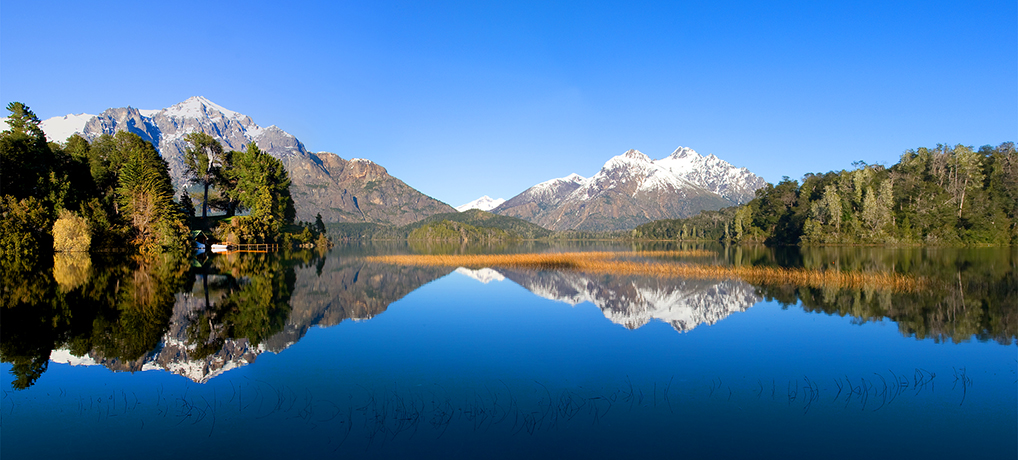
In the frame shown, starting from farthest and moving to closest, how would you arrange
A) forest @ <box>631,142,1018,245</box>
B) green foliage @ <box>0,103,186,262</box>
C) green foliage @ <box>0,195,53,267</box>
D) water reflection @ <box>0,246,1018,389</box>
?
forest @ <box>631,142,1018,245</box> → green foliage @ <box>0,103,186,262</box> → green foliage @ <box>0,195,53,267</box> → water reflection @ <box>0,246,1018,389</box>

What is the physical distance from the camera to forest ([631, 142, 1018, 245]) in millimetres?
111062

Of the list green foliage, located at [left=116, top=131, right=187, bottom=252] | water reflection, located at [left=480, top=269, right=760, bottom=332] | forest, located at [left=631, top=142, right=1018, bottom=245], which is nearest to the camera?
water reflection, located at [left=480, top=269, right=760, bottom=332]

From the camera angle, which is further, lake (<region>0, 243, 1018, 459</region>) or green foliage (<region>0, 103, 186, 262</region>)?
green foliage (<region>0, 103, 186, 262</region>)

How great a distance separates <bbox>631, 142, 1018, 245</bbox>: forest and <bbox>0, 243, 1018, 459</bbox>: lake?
4042 inches

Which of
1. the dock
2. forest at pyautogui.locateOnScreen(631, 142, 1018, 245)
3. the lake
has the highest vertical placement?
forest at pyautogui.locateOnScreen(631, 142, 1018, 245)

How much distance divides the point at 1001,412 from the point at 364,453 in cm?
1292

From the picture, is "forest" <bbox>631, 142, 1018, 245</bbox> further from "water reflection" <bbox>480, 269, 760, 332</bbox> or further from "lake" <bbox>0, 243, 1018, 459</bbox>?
"lake" <bbox>0, 243, 1018, 459</bbox>

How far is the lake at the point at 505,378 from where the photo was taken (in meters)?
9.59

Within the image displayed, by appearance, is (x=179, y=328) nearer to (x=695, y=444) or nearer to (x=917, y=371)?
(x=695, y=444)

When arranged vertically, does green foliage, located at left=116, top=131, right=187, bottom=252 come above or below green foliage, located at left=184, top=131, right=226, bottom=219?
below

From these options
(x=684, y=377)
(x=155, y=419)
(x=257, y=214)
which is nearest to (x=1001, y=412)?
(x=684, y=377)

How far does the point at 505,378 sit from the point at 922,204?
140 meters

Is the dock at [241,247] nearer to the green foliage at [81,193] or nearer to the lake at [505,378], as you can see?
the green foliage at [81,193]

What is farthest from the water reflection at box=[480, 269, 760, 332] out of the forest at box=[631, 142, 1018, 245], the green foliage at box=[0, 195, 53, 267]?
the forest at box=[631, 142, 1018, 245]
